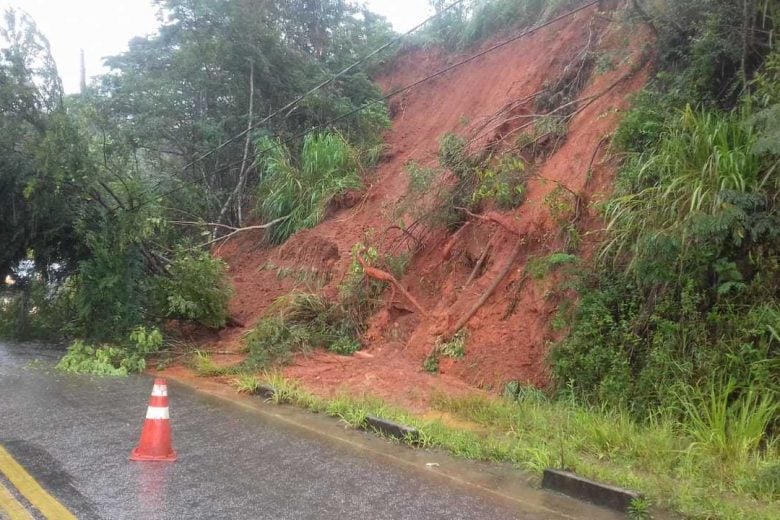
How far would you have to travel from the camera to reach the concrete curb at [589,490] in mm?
5016

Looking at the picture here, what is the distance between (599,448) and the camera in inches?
238

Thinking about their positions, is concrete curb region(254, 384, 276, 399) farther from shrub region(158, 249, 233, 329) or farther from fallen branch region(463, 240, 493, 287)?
shrub region(158, 249, 233, 329)

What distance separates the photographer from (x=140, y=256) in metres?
12.7

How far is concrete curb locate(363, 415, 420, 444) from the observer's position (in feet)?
22.3

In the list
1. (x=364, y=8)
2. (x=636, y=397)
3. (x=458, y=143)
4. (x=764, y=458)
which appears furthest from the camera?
(x=364, y=8)

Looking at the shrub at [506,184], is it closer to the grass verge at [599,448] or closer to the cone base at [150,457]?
the grass verge at [599,448]

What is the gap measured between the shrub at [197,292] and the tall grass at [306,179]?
10.7 feet

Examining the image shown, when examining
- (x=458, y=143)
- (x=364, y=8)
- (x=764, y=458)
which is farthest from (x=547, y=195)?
(x=364, y=8)

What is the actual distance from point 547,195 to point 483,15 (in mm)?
10458

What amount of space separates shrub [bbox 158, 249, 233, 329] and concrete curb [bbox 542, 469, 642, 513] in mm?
8383

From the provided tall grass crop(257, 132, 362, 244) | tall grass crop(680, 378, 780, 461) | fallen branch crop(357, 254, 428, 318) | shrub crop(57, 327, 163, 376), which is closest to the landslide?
fallen branch crop(357, 254, 428, 318)

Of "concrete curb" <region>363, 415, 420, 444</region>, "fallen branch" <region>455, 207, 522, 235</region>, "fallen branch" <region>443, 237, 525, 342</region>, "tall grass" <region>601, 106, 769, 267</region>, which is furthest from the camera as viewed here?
"fallen branch" <region>455, 207, 522, 235</region>

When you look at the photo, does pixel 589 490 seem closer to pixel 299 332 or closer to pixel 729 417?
pixel 729 417

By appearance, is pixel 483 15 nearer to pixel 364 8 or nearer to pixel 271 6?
pixel 364 8
